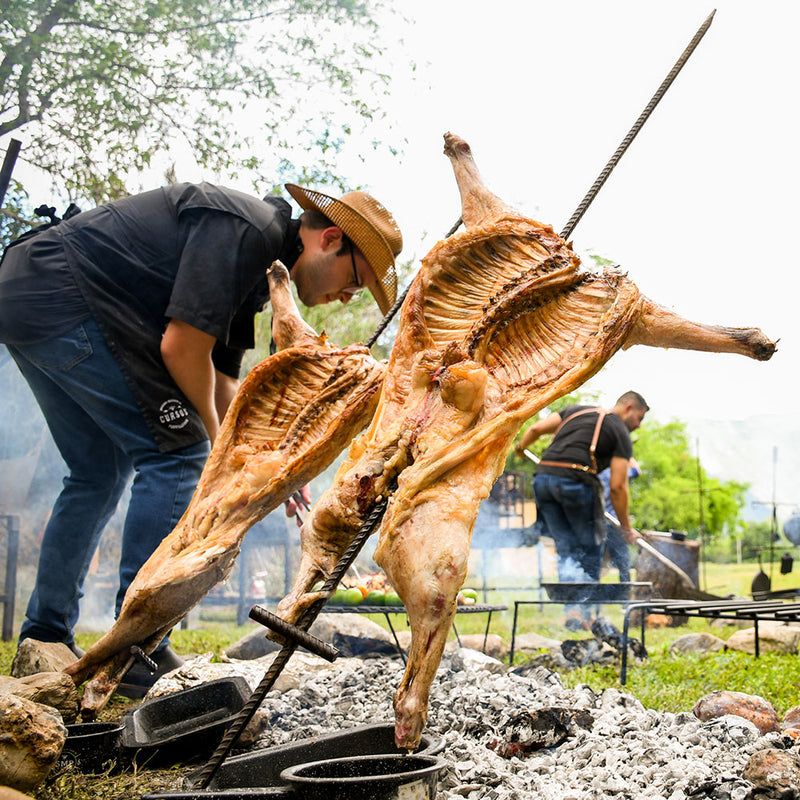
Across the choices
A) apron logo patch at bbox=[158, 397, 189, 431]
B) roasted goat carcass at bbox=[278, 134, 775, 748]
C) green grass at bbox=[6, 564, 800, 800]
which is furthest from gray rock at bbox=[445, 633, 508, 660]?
roasted goat carcass at bbox=[278, 134, 775, 748]

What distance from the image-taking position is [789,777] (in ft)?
6.33

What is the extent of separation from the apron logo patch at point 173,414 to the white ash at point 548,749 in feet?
4.46

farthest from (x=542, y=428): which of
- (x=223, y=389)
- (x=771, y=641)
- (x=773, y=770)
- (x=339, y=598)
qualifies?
(x=773, y=770)

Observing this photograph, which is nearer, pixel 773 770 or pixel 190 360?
pixel 773 770

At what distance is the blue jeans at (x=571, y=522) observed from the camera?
6.64 m

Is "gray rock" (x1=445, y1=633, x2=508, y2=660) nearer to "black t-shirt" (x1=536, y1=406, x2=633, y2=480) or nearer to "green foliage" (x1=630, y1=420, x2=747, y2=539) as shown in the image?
"black t-shirt" (x1=536, y1=406, x2=633, y2=480)

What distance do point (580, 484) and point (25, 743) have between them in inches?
218

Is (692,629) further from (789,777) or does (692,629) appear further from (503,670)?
(789,777)

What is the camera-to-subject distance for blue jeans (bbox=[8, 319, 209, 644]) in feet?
10.2

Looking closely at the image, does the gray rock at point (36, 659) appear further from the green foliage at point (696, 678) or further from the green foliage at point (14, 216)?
the green foliage at point (14, 216)

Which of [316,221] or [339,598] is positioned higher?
[316,221]

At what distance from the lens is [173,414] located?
3180mm

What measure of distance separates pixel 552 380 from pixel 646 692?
244cm

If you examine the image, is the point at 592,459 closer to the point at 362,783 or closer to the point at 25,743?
the point at 362,783
